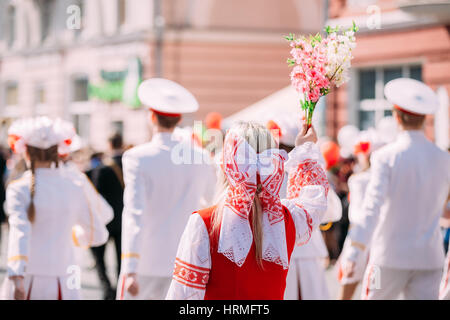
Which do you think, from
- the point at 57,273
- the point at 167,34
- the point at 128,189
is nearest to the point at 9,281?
the point at 57,273

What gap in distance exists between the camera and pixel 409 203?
16.9 ft

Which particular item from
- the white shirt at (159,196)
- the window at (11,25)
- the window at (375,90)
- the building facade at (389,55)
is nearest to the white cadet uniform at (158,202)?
the white shirt at (159,196)

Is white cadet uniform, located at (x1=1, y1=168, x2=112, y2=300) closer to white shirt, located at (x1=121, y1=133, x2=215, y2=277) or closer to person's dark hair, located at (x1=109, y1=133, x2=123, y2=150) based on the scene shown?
white shirt, located at (x1=121, y1=133, x2=215, y2=277)

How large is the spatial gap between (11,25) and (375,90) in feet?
60.1

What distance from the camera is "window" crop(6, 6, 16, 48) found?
29938 mm

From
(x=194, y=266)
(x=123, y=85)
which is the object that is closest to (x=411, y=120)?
(x=194, y=266)

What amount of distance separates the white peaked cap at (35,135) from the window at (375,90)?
34.9 feet

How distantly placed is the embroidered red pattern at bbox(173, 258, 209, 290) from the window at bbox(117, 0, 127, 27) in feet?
71.7

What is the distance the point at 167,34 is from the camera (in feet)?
74.9

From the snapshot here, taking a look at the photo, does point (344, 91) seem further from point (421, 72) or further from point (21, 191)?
point (21, 191)

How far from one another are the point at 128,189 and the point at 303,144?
1.87 metres

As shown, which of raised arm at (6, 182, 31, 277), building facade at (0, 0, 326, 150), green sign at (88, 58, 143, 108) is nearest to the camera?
raised arm at (6, 182, 31, 277)

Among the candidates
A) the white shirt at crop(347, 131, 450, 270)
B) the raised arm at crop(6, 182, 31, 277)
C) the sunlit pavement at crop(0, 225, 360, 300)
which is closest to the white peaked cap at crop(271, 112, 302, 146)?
the white shirt at crop(347, 131, 450, 270)

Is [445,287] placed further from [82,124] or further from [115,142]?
[82,124]
